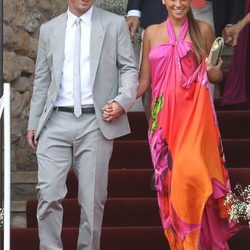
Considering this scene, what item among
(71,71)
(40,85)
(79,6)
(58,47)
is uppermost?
(79,6)

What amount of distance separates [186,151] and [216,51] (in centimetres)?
58

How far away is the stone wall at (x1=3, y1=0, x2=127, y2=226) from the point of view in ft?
23.8

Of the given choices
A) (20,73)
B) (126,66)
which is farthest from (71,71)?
(20,73)

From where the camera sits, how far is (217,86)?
8.88 meters

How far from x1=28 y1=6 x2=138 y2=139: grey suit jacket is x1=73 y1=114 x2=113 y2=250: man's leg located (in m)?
0.07

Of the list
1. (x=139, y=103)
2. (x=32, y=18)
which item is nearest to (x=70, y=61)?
(x=32, y=18)

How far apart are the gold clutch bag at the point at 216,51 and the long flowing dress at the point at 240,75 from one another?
8.61 feet

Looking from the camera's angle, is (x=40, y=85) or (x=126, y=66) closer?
(x=126, y=66)

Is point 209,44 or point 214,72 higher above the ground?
point 209,44

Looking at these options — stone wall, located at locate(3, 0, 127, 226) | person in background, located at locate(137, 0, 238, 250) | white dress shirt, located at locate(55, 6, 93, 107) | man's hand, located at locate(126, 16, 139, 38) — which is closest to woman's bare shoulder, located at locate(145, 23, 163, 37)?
person in background, located at locate(137, 0, 238, 250)

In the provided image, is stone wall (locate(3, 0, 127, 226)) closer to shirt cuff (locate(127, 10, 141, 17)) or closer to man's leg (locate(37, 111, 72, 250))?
shirt cuff (locate(127, 10, 141, 17))

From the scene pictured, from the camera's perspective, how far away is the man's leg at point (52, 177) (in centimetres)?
534

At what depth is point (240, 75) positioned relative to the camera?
26.3 ft

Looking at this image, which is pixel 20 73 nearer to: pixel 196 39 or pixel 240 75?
pixel 240 75
